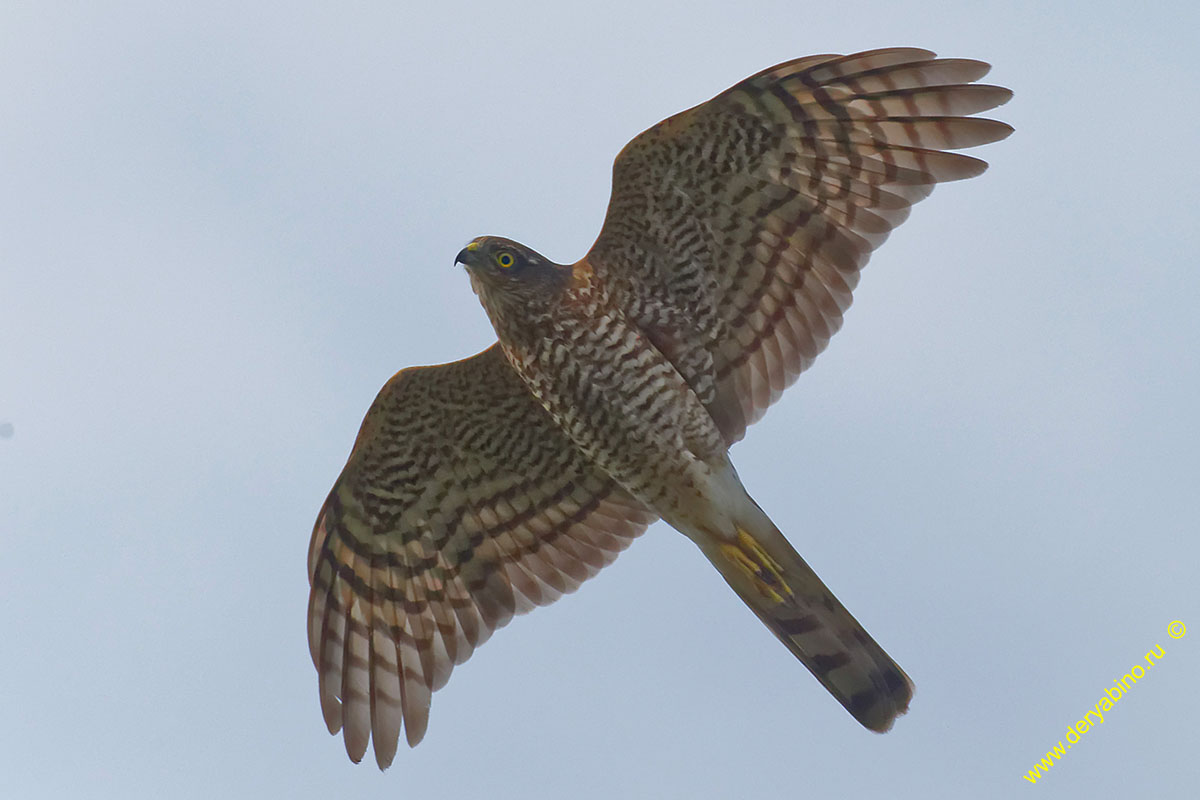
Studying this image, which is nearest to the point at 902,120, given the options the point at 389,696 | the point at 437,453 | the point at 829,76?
the point at 829,76

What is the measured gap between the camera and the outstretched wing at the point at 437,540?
8.93 m

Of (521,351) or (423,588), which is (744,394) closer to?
(521,351)

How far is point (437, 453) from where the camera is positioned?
905 cm

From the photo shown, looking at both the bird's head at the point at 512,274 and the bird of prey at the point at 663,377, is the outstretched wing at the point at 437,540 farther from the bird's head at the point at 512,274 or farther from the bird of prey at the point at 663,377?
the bird's head at the point at 512,274

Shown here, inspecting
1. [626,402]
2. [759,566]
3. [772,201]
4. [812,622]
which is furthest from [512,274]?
[812,622]

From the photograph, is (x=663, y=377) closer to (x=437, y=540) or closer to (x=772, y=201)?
(x=772, y=201)

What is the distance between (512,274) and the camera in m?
8.19

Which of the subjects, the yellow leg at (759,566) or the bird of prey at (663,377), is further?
the yellow leg at (759,566)

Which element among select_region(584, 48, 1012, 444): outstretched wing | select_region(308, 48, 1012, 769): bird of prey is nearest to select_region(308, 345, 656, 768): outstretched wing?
select_region(308, 48, 1012, 769): bird of prey

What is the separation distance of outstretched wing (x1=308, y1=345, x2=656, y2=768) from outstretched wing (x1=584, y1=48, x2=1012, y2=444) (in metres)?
1.15

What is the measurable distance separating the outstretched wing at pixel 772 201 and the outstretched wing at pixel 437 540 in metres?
1.15

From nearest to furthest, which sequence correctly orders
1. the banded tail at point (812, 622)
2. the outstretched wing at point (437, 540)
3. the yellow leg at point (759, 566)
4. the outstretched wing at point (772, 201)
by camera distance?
the outstretched wing at point (772, 201) → the banded tail at point (812, 622) → the yellow leg at point (759, 566) → the outstretched wing at point (437, 540)

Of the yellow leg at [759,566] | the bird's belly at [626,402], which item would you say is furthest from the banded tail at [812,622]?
the bird's belly at [626,402]

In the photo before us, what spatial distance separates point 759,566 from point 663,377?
4.42ft
